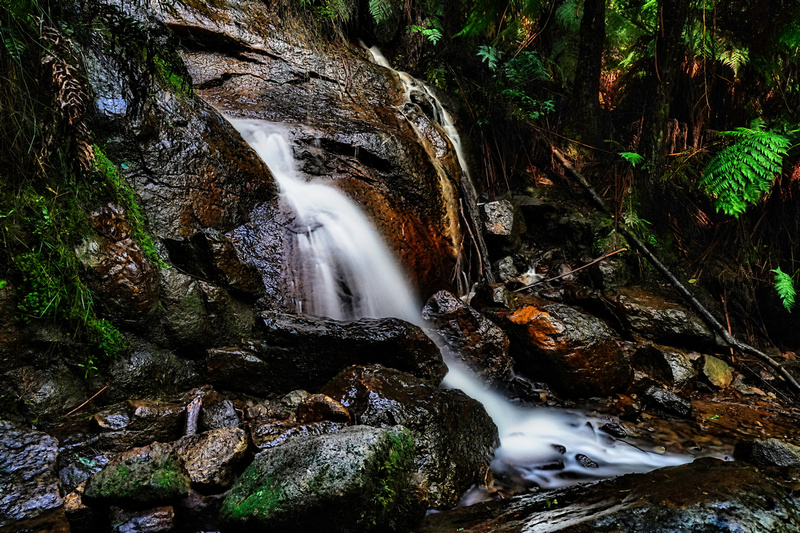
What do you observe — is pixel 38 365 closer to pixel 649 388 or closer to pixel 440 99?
pixel 649 388

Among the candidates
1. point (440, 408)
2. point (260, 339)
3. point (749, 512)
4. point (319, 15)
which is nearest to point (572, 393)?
point (440, 408)

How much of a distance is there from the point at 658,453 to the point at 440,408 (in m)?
1.83

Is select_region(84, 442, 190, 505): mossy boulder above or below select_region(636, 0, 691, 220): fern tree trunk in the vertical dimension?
below

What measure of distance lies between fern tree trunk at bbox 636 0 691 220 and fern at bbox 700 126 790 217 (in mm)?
685

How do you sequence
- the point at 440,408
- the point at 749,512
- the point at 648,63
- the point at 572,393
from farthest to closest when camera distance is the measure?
the point at 648,63 → the point at 572,393 → the point at 440,408 → the point at 749,512

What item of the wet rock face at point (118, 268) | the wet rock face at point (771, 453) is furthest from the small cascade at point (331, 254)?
the wet rock face at point (771, 453)

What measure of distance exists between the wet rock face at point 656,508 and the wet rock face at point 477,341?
1.64m

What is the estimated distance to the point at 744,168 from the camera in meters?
5.06

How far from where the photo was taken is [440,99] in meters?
7.32

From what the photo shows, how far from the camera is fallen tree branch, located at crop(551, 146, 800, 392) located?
4.70 meters

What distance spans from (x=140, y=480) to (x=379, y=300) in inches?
107

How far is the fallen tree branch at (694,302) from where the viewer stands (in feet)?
15.4

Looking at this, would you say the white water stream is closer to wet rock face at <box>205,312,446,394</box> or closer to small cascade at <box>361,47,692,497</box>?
small cascade at <box>361,47,692,497</box>

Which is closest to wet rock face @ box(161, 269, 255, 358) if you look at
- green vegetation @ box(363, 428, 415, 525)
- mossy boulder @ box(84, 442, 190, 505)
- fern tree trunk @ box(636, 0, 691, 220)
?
mossy boulder @ box(84, 442, 190, 505)
